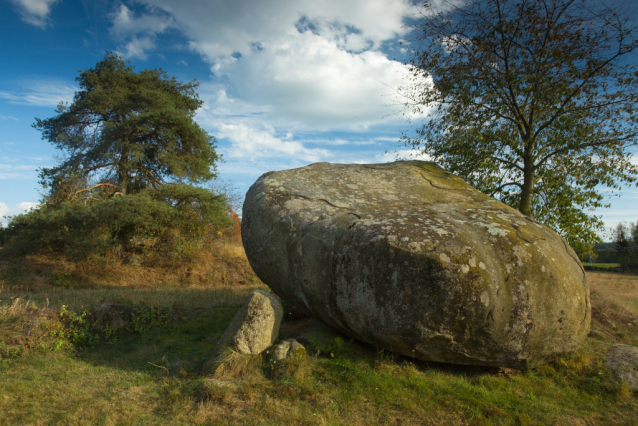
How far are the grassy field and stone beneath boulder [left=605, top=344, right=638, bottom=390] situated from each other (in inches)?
5.5

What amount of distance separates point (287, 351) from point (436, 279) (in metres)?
2.43

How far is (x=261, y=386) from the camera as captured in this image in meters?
4.62

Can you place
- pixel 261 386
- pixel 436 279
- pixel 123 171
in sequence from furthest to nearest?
pixel 123 171
pixel 261 386
pixel 436 279

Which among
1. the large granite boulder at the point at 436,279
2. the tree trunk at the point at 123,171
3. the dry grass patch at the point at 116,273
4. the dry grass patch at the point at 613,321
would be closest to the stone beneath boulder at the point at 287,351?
the large granite boulder at the point at 436,279

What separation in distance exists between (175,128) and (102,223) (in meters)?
5.93

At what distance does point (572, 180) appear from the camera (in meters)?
8.82

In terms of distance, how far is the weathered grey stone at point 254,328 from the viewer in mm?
5179

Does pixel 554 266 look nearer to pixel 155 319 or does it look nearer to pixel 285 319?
pixel 285 319

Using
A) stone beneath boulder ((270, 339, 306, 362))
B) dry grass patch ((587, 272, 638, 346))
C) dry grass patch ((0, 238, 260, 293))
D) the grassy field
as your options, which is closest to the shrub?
dry grass patch ((0, 238, 260, 293))

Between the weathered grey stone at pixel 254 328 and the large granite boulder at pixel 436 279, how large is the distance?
488 mm

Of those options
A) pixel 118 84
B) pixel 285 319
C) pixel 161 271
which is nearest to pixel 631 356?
pixel 285 319

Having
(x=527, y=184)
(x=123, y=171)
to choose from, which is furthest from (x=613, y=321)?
(x=123, y=171)

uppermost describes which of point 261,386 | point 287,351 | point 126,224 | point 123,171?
point 123,171

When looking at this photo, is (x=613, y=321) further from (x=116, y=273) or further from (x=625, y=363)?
(x=116, y=273)
